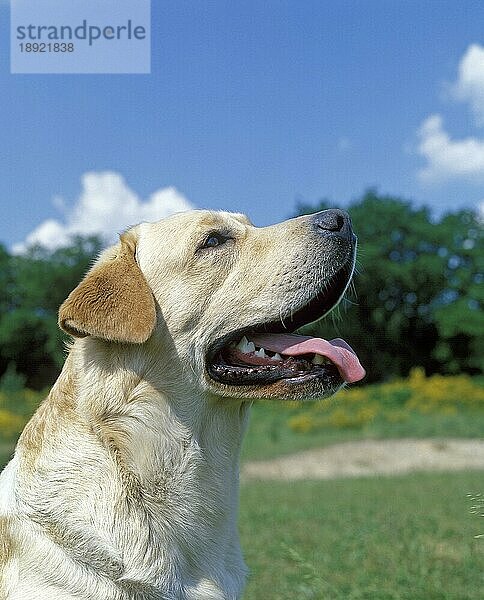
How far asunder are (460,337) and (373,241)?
22.9 ft

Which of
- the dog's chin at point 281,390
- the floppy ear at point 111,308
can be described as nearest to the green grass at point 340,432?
the dog's chin at point 281,390

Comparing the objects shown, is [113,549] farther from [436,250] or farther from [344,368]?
[436,250]

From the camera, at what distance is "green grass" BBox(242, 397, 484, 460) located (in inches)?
720

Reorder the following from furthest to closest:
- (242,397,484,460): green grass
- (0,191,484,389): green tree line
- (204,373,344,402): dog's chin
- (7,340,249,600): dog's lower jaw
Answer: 1. (0,191,484,389): green tree line
2. (242,397,484,460): green grass
3. (204,373,344,402): dog's chin
4. (7,340,249,600): dog's lower jaw

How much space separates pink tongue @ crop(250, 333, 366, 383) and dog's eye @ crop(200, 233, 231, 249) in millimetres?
441

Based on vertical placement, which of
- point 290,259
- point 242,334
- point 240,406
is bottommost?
point 240,406

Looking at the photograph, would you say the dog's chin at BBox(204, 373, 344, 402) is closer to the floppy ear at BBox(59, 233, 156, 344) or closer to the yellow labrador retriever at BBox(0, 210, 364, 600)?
the yellow labrador retriever at BBox(0, 210, 364, 600)

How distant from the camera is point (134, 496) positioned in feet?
10.6

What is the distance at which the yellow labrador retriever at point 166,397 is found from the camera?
10.4 ft

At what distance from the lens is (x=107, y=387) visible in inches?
130

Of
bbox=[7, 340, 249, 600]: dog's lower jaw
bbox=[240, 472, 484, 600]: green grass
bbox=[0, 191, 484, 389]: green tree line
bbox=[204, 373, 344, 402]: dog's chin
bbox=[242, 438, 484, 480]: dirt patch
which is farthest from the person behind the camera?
bbox=[0, 191, 484, 389]: green tree line

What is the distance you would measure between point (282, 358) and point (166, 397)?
0.54 metres

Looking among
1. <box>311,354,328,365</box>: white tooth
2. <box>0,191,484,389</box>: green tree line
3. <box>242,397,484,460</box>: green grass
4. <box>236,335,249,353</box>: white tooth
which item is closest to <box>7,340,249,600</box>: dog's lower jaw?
<box>236,335,249,353</box>: white tooth

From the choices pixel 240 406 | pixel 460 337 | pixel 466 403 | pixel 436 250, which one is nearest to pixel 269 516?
pixel 240 406
